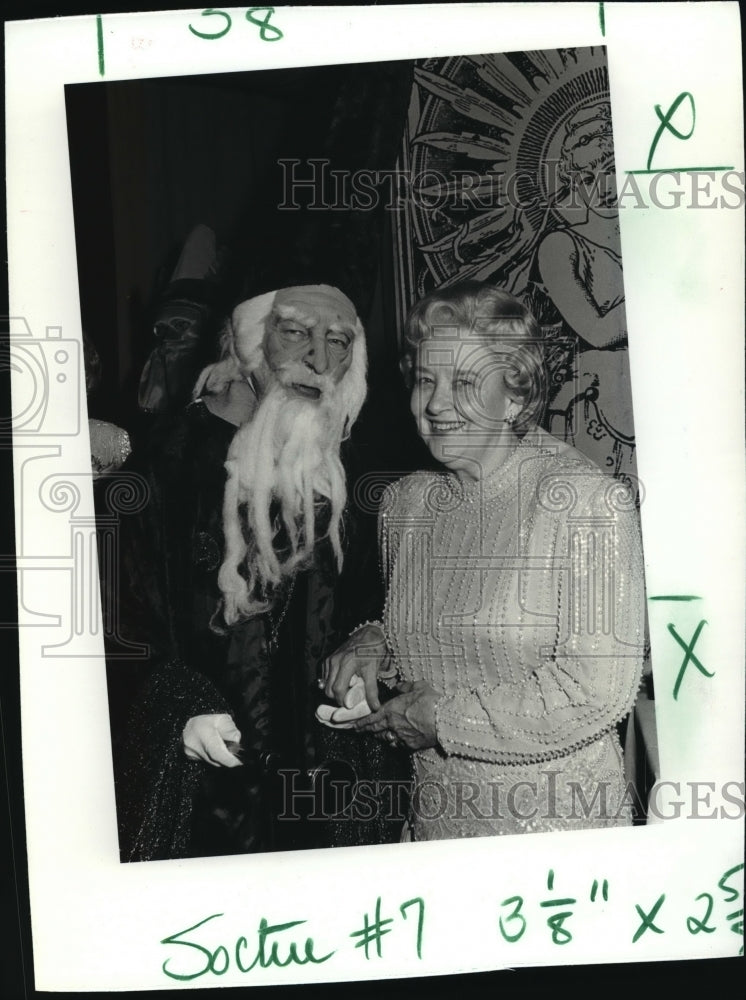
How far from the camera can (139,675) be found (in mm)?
1776

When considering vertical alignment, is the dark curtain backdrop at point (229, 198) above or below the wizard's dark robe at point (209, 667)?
above

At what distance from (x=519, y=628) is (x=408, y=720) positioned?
0.24 m

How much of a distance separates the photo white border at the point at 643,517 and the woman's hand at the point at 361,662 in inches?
11.2

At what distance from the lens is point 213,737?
177 centimetres

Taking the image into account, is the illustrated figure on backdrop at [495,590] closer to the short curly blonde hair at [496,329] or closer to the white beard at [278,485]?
the short curly blonde hair at [496,329]

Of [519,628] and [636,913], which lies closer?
[519,628]

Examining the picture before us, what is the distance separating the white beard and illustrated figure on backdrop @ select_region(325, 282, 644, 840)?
0.12m

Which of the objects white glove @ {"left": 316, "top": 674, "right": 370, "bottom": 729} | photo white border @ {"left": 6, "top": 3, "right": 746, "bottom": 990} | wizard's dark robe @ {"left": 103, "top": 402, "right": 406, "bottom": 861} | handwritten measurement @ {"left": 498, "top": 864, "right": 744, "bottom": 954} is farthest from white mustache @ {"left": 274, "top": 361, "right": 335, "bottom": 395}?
handwritten measurement @ {"left": 498, "top": 864, "right": 744, "bottom": 954}

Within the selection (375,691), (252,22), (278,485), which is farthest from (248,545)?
(252,22)

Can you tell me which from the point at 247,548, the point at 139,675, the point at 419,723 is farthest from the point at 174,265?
the point at 419,723

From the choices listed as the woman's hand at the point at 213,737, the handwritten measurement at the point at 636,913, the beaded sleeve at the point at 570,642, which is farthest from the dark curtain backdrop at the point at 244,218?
the handwritten measurement at the point at 636,913

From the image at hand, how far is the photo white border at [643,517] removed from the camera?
180 cm

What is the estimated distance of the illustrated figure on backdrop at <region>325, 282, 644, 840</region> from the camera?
1731 mm

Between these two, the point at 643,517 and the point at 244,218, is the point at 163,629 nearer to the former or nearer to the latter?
the point at 244,218
